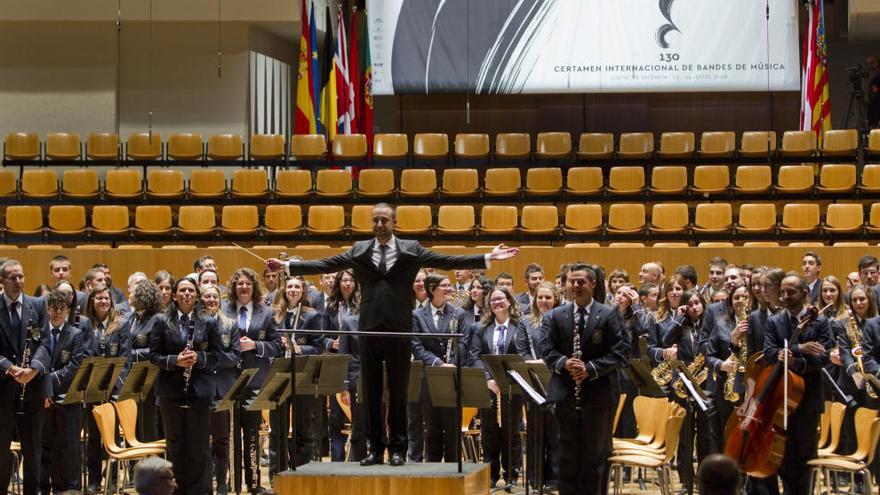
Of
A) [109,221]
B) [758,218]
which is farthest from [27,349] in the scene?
[758,218]

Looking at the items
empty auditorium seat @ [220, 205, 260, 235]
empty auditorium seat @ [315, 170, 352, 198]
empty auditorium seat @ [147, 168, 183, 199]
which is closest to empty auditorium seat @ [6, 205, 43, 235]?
empty auditorium seat @ [147, 168, 183, 199]

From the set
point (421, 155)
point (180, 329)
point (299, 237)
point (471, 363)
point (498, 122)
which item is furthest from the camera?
point (498, 122)

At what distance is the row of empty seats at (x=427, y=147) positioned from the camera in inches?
664

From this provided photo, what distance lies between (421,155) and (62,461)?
9.28 m

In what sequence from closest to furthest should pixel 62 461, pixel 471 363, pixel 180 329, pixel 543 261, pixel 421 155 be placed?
pixel 180 329 < pixel 62 461 < pixel 471 363 < pixel 543 261 < pixel 421 155

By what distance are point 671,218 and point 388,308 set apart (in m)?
8.98

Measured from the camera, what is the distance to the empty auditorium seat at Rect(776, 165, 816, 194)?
1572 centimetres

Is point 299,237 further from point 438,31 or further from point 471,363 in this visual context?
point 471,363

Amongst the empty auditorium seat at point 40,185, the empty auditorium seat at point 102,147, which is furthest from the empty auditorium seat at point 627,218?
the empty auditorium seat at point 40,185

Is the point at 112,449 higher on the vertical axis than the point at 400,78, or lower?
lower

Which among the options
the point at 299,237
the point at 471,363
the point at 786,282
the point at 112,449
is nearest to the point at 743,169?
the point at 299,237

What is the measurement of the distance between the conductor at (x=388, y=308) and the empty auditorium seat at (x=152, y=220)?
29.9 feet

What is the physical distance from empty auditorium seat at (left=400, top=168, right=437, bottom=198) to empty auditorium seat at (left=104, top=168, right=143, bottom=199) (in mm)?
3896

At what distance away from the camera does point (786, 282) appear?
7.01 meters
